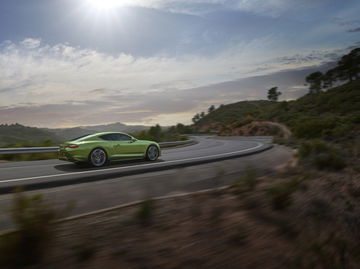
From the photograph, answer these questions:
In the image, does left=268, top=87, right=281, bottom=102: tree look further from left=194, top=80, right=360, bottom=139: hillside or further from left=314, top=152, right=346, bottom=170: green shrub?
left=314, top=152, right=346, bottom=170: green shrub

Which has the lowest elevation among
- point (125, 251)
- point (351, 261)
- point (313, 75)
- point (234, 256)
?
point (351, 261)

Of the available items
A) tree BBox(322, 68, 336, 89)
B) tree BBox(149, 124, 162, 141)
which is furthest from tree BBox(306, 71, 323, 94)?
tree BBox(149, 124, 162, 141)

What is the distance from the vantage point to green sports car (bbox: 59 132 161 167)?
8906 mm

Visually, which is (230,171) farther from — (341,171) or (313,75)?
(313,75)

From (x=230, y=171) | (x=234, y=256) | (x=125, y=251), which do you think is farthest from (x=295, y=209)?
(x=230, y=171)

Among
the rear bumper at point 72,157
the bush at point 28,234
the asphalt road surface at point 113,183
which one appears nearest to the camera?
the bush at point 28,234

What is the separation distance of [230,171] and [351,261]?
17.6 ft

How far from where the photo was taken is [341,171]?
26.3 ft

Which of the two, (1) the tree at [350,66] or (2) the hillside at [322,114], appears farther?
(1) the tree at [350,66]

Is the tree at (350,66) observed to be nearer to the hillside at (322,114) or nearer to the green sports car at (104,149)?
the hillside at (322,114)

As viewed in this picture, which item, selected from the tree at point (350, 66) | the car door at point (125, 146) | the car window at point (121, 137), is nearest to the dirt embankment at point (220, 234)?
the car door at point (125, 146)

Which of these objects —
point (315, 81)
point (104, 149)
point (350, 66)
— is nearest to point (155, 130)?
point (104, 149)

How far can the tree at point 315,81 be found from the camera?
272 ft

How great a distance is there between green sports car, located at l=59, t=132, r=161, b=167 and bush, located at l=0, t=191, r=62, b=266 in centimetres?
611
